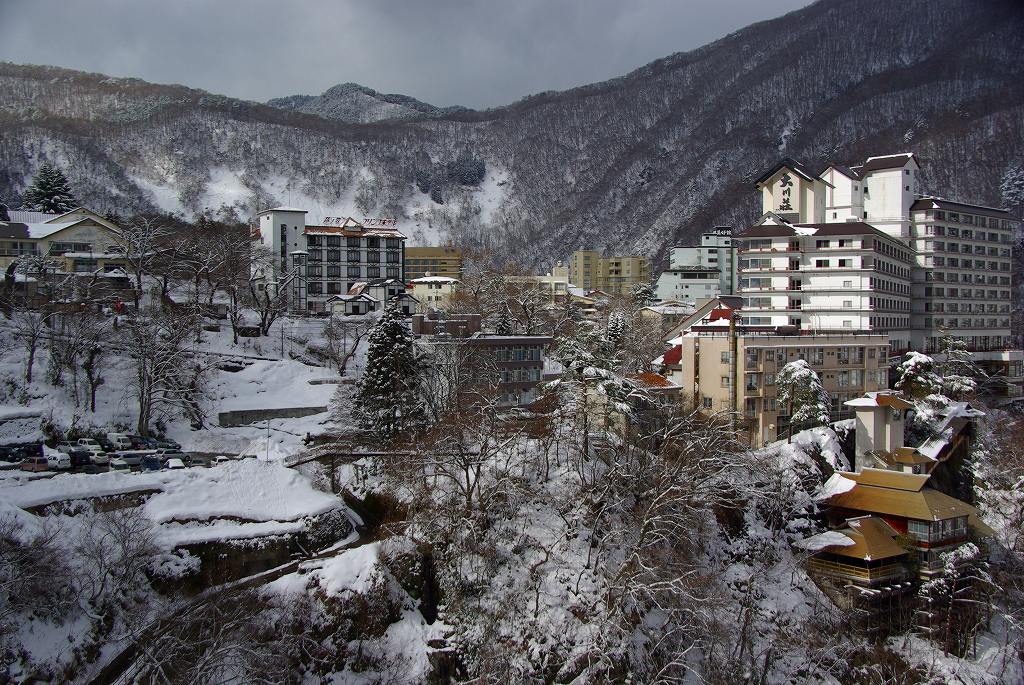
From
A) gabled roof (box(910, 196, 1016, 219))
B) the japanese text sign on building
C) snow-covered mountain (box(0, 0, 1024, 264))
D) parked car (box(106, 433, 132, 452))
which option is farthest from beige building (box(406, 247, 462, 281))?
parked car (box(106, 433, 132, 452))

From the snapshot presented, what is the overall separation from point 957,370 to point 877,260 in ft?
26.3

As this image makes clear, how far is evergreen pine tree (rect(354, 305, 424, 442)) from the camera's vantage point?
28281 millimetres

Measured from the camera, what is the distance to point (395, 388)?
94.2 ft

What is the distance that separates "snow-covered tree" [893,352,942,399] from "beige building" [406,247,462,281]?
5353cm

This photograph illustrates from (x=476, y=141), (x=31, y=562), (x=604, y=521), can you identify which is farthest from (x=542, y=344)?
(x=476, y=141)

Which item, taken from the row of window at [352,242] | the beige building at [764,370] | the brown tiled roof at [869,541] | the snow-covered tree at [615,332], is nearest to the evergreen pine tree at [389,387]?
the beige building at [764,370]

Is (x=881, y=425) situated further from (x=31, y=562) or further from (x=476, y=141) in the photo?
(x=476, y=141)

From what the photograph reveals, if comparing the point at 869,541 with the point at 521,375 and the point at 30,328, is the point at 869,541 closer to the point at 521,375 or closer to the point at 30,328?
the point at 521,375

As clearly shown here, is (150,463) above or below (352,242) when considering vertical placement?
below

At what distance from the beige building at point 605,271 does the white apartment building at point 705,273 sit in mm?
16510

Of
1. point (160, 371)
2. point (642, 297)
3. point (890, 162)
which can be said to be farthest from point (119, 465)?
point (642, 297)

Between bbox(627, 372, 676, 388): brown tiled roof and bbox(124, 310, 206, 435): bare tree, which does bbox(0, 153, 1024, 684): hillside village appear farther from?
bbox(627, 372, 676, 388): brown tiled roof

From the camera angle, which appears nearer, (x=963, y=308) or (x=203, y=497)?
(x=203, y=497)

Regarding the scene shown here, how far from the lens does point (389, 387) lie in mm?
28500
